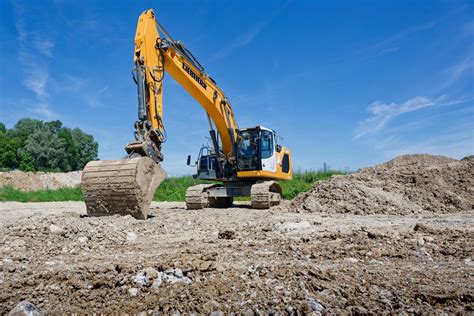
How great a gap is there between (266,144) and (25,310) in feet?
32.3

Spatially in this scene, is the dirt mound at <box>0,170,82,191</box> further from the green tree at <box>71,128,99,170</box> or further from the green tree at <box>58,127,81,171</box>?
the green tree at <box>71,128,99,170</box>

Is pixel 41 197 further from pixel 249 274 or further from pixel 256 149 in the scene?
pixel 249 274

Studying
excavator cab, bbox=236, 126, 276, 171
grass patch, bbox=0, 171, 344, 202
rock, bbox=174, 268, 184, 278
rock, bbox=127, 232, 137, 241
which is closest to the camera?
rock, bbox=174, 268, 184, 278

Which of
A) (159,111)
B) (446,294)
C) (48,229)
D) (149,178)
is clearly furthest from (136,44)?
(446,294)

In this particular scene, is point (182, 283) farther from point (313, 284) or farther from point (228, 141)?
point (228, 141)

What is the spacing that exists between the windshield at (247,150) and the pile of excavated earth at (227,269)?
478 cm

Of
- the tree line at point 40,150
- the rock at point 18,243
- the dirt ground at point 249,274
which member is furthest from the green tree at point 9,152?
the rock at point 18,243

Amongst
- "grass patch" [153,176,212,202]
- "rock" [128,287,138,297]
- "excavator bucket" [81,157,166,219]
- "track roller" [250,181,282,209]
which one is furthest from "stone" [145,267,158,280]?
"grass patch" [153,176,212,202]

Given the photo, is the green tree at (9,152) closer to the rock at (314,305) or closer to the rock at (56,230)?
the rock at (56,230)

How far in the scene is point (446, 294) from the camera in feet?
9.30

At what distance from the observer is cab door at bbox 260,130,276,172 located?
39.3 ft

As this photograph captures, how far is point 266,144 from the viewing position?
12.1 metres

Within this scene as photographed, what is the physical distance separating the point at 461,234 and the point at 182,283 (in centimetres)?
449

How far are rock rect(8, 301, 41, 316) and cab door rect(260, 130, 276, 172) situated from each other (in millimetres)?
9506
